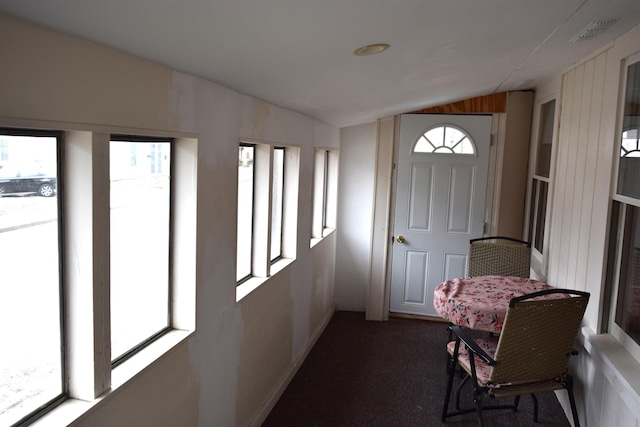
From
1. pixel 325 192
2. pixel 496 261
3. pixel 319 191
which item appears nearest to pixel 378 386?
pixel 496 261

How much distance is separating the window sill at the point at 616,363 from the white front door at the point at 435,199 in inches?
91.6

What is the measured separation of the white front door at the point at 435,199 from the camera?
17.3 feet

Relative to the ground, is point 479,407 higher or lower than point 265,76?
lower

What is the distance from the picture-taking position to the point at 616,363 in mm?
2547

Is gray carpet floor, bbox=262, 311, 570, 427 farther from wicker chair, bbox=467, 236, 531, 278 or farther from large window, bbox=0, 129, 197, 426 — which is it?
large window, bbox=0, 129, 197, 426

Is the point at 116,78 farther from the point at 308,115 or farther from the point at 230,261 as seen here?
the point at 308,115

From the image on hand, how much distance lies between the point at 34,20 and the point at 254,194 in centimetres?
217

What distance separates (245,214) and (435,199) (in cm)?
264

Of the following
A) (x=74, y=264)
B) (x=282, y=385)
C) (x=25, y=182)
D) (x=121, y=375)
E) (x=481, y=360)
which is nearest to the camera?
(x=25, y=182)

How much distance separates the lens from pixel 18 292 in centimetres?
145

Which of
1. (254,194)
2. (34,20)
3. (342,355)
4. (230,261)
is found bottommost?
(342,355)

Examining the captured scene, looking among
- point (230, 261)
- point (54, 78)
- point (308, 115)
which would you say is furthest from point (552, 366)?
point (54, 78)

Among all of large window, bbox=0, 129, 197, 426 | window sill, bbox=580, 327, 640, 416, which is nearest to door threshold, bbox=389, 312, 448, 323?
window sill, bbox=580, 327, 640, 416

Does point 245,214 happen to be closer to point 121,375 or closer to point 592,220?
point 121,375
